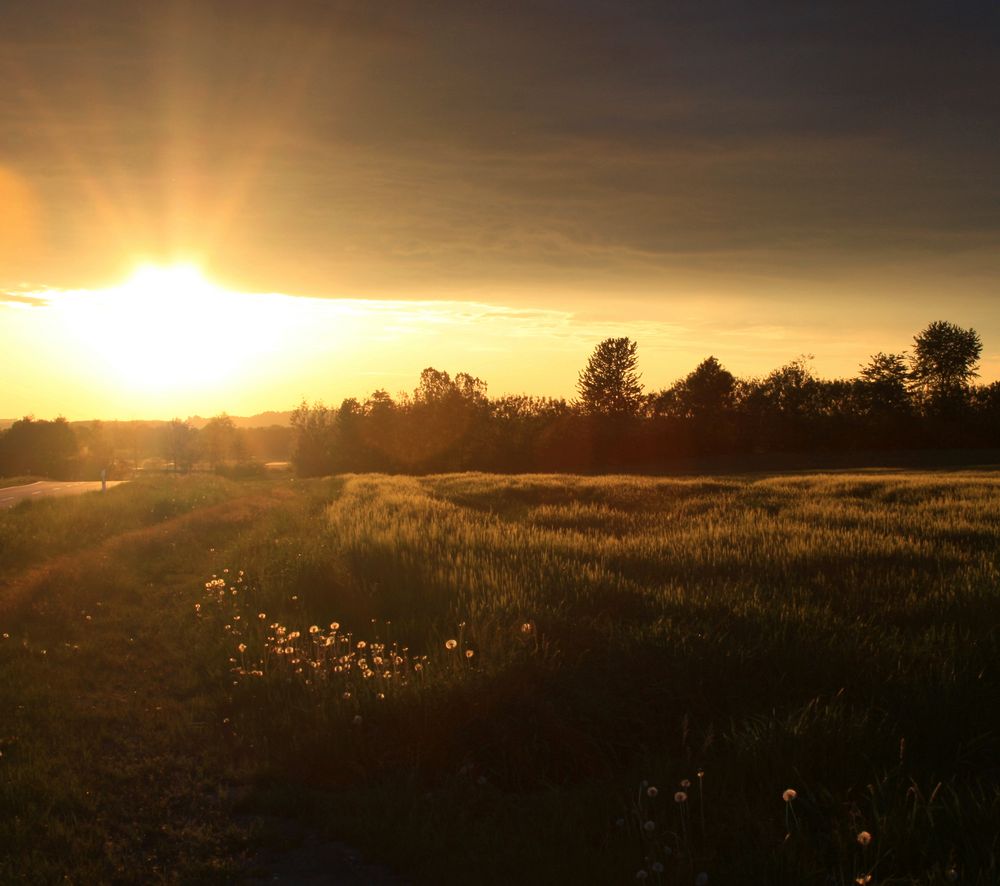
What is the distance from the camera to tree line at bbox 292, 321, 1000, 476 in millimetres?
69688

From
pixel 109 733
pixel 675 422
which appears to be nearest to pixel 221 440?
pixel 675 422

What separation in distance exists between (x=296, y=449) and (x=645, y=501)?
Result: 208 ft

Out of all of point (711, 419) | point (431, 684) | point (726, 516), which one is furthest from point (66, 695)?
point (711, 419)

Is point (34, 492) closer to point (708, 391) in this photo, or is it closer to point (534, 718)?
point (534, 718)

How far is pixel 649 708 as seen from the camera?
20.7 feet

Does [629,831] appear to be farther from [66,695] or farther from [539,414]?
[539,414]

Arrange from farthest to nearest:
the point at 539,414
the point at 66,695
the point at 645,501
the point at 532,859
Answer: the point at 539,414 → the point at 645,501 → the point at 66,695 → the point at 532,859

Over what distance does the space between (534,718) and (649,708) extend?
887mm

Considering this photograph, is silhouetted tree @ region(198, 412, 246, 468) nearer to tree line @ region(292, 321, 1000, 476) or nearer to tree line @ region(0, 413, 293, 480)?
tree line @ region(0, 413, 293, 480)

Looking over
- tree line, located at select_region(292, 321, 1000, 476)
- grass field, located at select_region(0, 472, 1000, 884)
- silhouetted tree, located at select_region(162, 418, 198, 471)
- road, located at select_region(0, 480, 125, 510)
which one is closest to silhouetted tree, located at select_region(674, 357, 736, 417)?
tree line, located at select_region(292, 321, 1000, 476)

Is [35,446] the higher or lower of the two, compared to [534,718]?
higher

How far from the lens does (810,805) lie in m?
4.61

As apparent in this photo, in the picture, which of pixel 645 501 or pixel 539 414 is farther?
pixel 539 414

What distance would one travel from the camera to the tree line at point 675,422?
69688 millimetres
